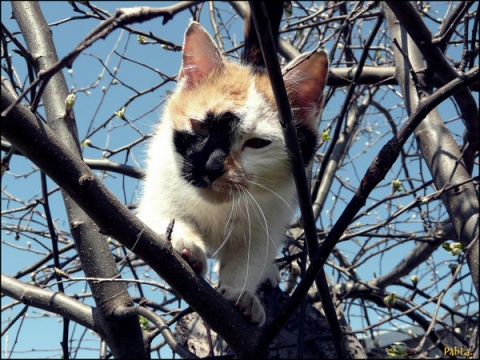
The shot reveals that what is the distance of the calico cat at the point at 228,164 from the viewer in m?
1.95

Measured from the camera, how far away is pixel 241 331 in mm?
1610

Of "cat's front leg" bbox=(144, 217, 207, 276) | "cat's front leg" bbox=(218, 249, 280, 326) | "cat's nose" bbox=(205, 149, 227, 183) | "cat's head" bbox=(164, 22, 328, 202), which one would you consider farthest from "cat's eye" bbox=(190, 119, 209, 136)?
"cat's front leg" bbox=(218, 249, 280, 326)

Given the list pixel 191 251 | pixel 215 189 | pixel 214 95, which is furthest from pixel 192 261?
pixel 214 95

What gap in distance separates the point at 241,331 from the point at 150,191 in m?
0.98

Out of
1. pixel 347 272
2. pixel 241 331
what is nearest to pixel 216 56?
pixel 241 331

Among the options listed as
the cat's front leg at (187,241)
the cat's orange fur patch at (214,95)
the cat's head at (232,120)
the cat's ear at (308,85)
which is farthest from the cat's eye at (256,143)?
the cat's front leg at (187,241)

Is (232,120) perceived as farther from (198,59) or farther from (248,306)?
(248,306)

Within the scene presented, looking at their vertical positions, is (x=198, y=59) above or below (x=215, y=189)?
above

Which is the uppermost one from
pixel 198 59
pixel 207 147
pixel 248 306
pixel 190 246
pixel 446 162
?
pixel 198 59

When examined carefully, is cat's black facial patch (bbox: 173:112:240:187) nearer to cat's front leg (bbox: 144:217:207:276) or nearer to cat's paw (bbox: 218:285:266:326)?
cat's front leg (bbox: 144:217:207:276)

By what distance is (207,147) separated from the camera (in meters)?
1.92

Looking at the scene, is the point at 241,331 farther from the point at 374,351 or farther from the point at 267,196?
the point at 374,351

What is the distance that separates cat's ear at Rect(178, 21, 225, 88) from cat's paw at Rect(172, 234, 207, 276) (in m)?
0.80

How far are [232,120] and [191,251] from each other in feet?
1.75
